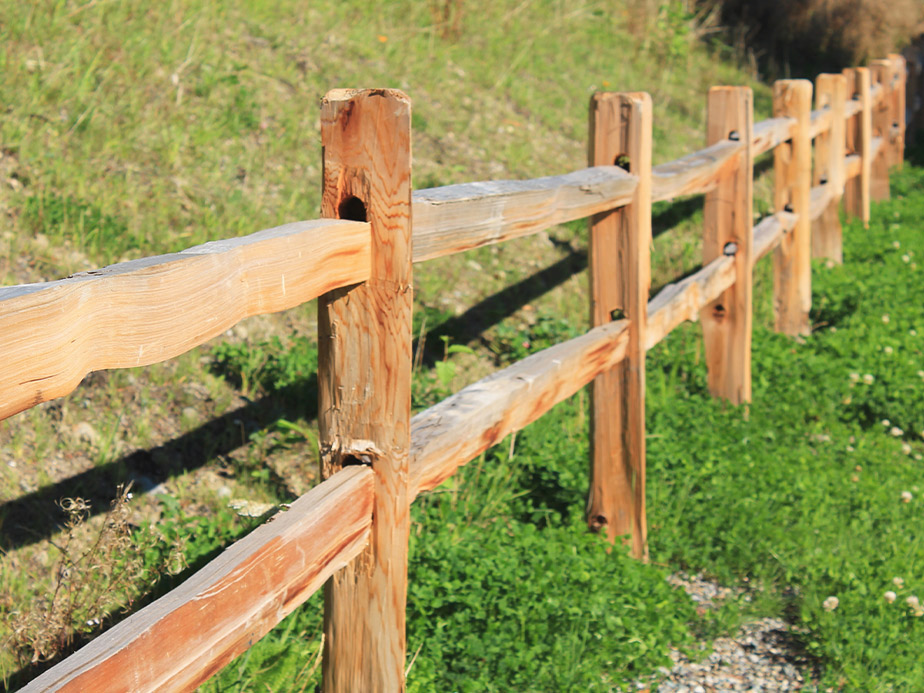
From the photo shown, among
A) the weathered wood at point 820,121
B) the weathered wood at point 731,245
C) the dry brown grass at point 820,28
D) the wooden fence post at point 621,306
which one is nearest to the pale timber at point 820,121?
the weathered wood at point 820,121

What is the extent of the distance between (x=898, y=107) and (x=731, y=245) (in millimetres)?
7063

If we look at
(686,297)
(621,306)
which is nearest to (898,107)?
(686,297)

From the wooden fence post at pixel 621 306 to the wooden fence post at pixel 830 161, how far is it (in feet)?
14.3

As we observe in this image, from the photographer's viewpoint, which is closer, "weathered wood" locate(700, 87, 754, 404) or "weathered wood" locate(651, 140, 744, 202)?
"weathered wood" locate(651, 140, 744, 202)

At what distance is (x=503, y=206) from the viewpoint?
2.59 m

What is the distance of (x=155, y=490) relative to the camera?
10.9 ft

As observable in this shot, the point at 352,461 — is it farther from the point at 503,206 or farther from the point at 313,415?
the point at 313,415

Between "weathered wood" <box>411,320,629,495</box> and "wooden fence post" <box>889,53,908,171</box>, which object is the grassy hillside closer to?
"weathered wood" <box>411,320,629,495</box>

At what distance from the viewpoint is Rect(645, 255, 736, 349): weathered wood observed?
3.82 meters

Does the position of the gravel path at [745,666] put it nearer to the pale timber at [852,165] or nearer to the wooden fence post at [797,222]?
the wooden fence post at [797,222]

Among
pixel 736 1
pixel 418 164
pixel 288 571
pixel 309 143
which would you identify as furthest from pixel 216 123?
pixel 736 1

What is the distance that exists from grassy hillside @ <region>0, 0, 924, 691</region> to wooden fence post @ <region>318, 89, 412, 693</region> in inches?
16.0

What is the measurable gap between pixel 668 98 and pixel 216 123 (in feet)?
18.0

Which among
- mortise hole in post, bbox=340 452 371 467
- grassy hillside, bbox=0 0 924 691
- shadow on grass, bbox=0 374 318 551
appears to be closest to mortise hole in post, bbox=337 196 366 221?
mortise hole in post, bbox=340 452 371 467
